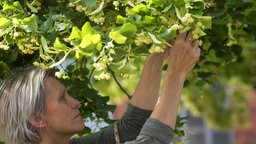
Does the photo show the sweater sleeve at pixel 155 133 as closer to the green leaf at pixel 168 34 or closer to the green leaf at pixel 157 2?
the green leaf at pixel 168 34

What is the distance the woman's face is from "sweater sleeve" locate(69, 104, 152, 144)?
0.26 metres

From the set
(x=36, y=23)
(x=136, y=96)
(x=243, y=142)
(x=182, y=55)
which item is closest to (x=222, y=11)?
(x=136, y=96)

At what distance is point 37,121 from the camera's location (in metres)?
3.17

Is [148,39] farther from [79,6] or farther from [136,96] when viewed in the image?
[136,96]

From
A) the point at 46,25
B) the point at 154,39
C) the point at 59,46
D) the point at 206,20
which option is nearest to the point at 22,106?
the point at 46,25

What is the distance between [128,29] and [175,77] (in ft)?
1.11

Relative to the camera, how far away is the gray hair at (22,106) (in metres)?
3.15

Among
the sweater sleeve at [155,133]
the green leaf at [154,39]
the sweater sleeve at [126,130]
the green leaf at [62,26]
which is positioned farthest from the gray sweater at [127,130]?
the green leaf at [154,39]

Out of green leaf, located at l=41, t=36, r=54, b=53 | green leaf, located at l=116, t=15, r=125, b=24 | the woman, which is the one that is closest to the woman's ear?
the woman

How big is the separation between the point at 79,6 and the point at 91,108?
3.41 ft

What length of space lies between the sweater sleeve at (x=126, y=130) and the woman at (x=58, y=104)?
96 mm

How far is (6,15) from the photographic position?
2.92 metres

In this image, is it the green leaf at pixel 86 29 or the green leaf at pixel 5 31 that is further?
the green leaf at pixel 5 31

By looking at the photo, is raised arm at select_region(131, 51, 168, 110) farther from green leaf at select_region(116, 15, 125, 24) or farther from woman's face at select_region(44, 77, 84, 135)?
green leaf at select_region(116, 15, 125, 24)
